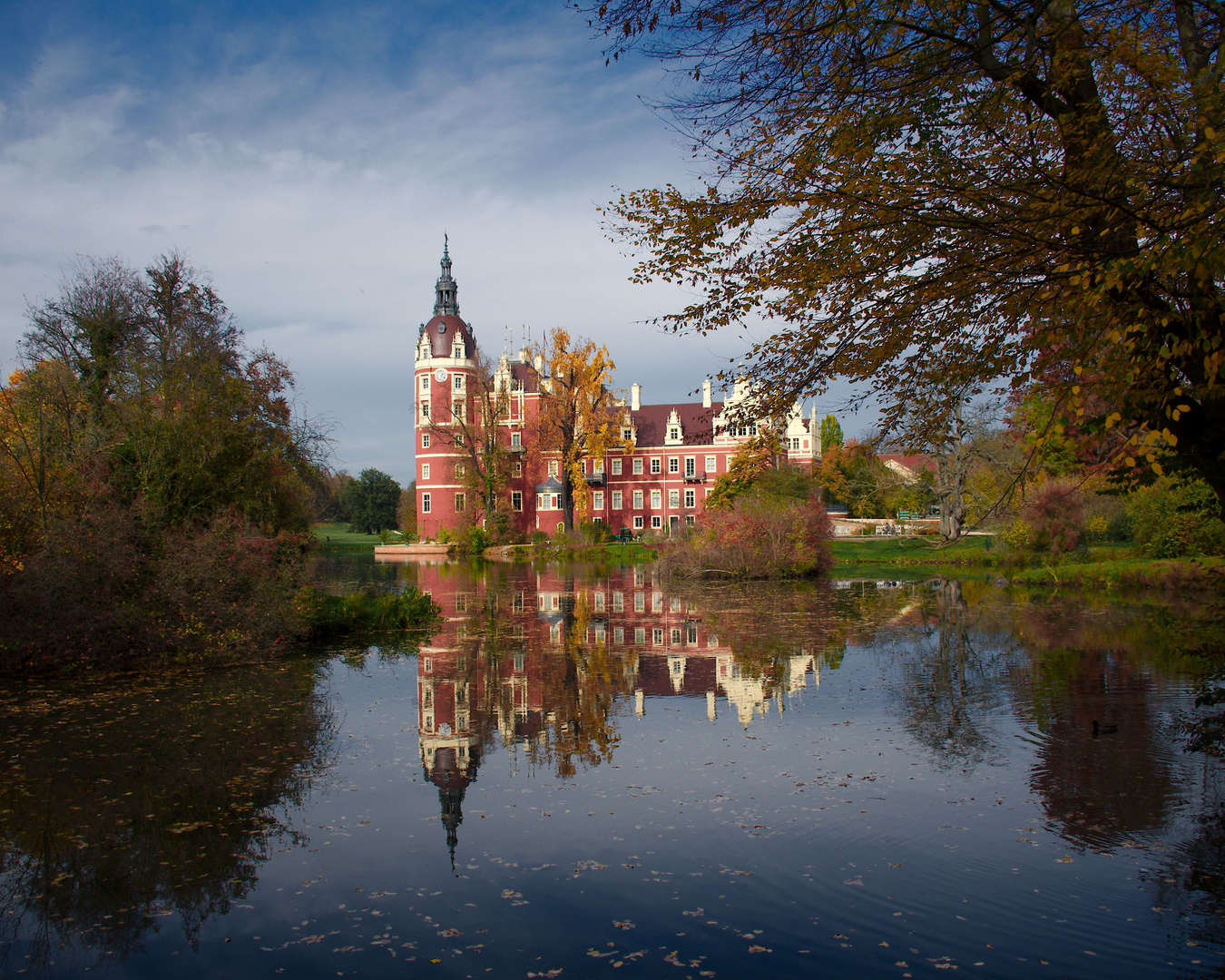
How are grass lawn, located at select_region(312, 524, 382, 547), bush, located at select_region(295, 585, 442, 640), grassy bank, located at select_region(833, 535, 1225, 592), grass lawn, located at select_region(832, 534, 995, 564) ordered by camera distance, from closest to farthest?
bush, located at select_region(295, 585, 442, 640) < grassy bank, located at select_region(833, 535, 1225, 592) < grass lawn, located at select_region(832, 534, 995, 564) < grass lawn, located at select_region(312, 524, 382, 547)

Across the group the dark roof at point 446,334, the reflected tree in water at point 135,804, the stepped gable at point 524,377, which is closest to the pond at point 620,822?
the reflected tree in water at point 135,804

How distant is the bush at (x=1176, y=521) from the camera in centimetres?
2006

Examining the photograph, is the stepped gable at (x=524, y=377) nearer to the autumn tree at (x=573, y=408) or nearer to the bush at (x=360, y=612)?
the autumn tree at (x=573, y=408)

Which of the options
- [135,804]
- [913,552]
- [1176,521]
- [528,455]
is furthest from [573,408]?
[135,804]

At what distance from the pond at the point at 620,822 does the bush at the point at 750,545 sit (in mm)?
16693

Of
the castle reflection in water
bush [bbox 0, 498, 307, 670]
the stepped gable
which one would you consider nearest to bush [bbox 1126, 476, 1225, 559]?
the castle reflection in water

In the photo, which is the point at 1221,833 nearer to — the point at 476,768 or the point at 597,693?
the point at 476,768

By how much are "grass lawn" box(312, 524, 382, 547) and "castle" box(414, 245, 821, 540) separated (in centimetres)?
1015

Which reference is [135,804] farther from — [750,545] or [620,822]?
[750,545]

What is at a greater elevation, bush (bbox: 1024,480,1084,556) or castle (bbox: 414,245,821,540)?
castle (bbox: 414,245,821,540)

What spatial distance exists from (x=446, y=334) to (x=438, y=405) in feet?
18.3

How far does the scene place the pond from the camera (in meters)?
4.73

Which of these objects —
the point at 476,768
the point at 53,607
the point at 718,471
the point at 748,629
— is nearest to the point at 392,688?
the point at 476,768

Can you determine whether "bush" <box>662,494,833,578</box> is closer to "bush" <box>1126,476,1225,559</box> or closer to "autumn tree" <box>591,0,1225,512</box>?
"bush" <box>1126,476,1225,559</box>
